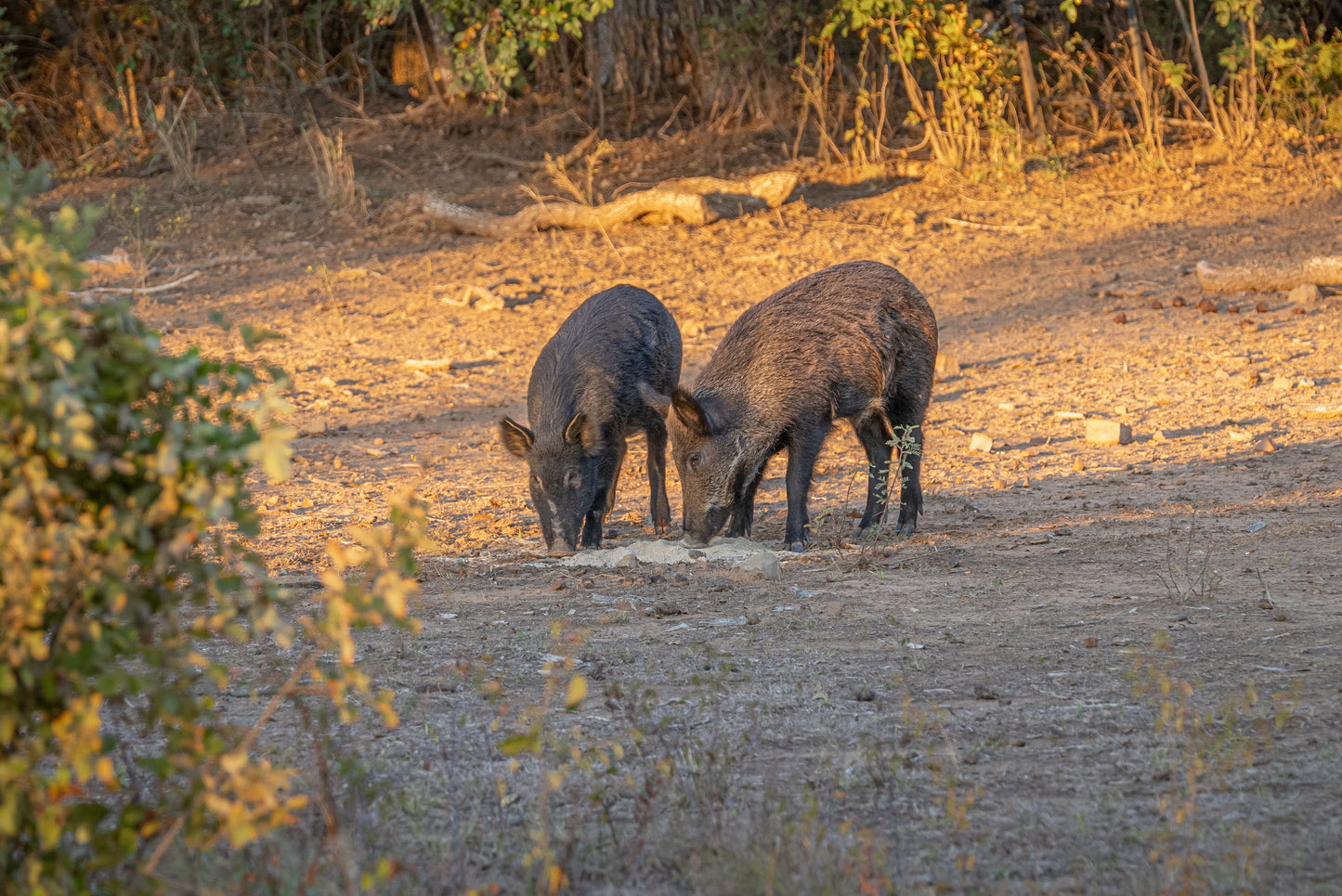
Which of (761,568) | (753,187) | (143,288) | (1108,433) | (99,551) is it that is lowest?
(1108,433)

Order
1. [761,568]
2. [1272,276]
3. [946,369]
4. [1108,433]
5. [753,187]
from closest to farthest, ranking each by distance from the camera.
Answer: [761,568] → [1108,433] → [946,369] → [1272,276] → [753,187]

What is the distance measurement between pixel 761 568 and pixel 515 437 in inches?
71.1

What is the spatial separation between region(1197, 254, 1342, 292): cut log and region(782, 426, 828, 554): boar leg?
583cm

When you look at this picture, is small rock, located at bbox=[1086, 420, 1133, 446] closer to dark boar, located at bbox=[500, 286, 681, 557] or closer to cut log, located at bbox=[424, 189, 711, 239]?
dark boar, located at bbox=[500, 286, 681, 557]

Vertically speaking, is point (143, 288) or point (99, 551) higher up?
point (99, 551)

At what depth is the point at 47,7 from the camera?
1733 cm

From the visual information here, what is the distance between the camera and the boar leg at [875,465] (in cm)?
718

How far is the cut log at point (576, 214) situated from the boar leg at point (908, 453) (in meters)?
6.60

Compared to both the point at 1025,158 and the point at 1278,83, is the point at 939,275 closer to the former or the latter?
the point at 1025,158

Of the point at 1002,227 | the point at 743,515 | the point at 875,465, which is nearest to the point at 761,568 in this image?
the point at 743,515

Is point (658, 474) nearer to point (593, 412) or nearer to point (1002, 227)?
point (593, 412)

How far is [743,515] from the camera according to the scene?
729 cm

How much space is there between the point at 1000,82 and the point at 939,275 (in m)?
3.12

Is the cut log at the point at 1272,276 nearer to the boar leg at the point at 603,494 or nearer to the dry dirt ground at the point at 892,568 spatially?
the dry dirt ground at the point at 892,568
